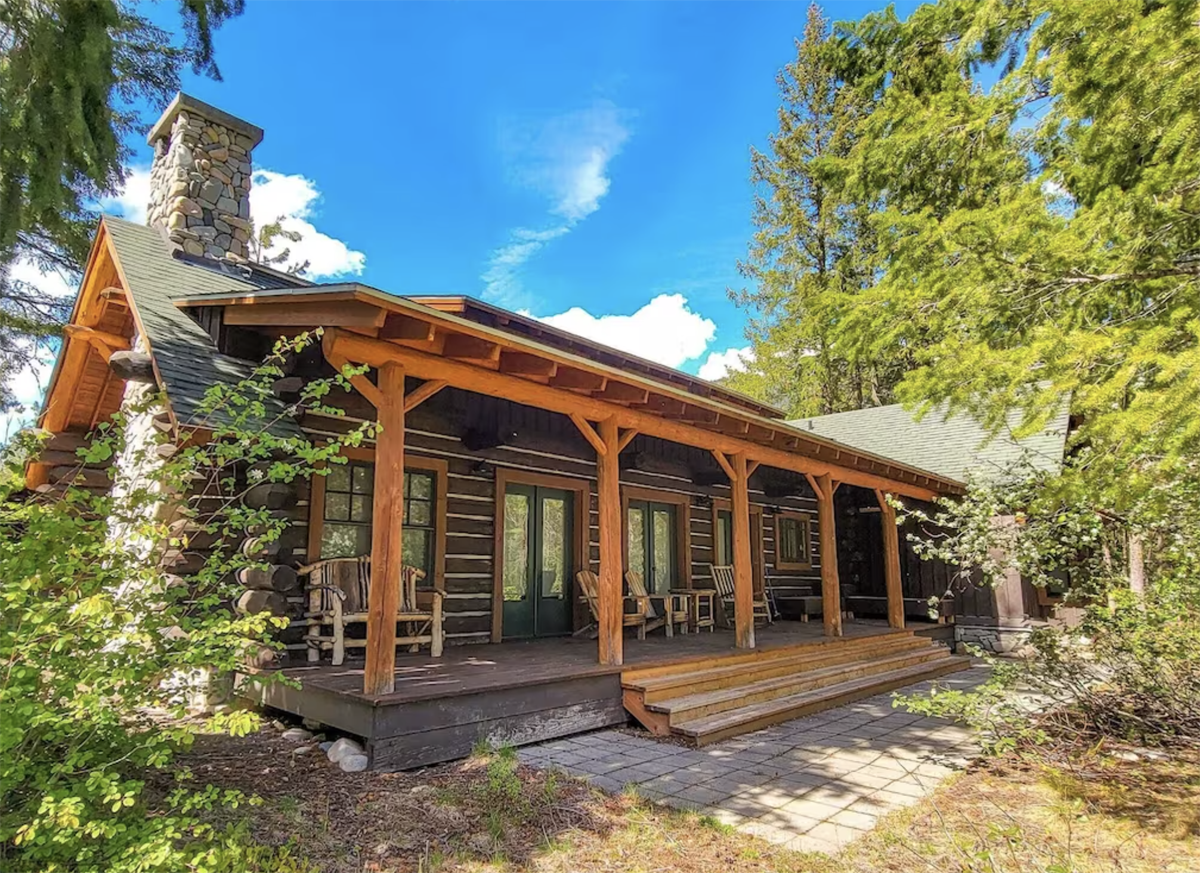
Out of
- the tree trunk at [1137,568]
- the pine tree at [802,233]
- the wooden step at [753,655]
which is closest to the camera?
the wooden step at [753,655]

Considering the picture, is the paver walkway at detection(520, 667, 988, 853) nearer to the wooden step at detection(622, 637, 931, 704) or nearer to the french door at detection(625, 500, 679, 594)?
the wooden step at detection(622, 637, 931, 704)

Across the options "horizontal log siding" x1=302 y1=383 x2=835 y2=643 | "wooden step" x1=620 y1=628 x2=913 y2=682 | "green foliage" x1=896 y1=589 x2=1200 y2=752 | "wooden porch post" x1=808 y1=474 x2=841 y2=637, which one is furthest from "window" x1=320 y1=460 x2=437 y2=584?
"wooden porch post" x1=808 y1=474 x2=841 y2=637

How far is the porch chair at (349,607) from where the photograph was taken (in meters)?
5.46

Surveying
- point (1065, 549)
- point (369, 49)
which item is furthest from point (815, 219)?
point (1065, 549)

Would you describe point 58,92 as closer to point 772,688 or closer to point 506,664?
point 506,664

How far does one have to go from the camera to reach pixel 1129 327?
344 centimetres

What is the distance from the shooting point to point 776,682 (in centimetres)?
659

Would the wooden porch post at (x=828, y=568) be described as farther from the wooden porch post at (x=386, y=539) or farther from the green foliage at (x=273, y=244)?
the green foliage at (x=273, y=244)

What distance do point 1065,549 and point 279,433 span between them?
5699 millimetres

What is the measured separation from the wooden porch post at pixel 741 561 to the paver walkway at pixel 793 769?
110 cm

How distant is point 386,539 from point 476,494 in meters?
2.95

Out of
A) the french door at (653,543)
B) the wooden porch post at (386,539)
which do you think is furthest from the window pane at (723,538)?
the wooden porch post at (386,539)

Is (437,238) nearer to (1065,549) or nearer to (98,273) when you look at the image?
(98,273)

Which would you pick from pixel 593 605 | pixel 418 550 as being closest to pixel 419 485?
pixel 418 550
